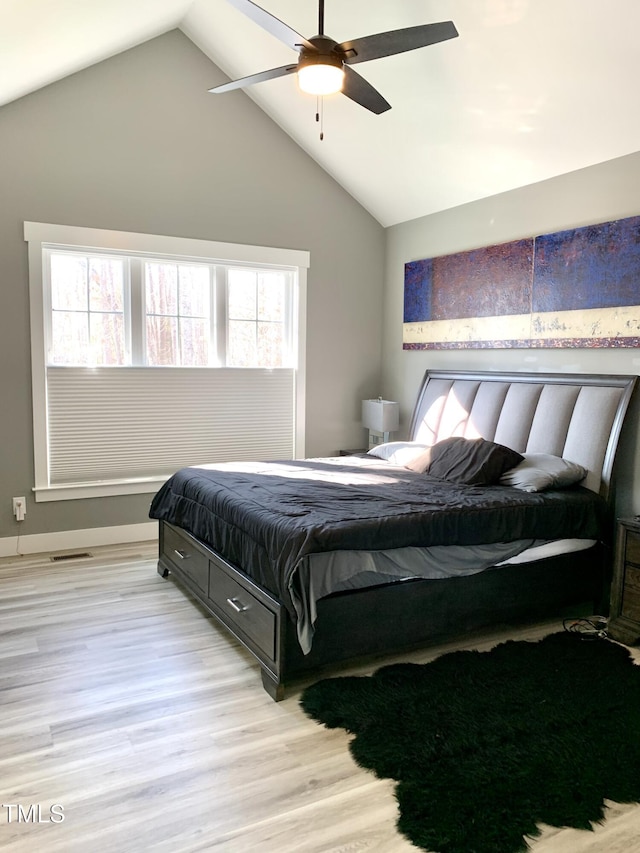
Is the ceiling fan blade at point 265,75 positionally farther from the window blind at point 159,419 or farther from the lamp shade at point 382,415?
the lamp shade at point 382,415

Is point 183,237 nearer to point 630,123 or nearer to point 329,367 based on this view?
point 329,367

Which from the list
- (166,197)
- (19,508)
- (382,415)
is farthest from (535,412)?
(19,508)

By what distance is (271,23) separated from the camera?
100 inches

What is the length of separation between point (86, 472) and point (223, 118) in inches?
112

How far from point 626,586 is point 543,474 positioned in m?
0.70

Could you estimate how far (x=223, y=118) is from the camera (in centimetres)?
481

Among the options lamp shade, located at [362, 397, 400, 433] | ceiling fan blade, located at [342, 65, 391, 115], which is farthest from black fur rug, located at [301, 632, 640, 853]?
ceiling fan blade, located at [342, 65, 391, 115]

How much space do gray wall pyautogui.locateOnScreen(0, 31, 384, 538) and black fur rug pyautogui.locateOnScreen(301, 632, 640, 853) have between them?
9.12 feet

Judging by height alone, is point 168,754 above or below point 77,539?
below

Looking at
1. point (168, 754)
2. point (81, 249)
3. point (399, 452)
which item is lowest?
point (168, 754)

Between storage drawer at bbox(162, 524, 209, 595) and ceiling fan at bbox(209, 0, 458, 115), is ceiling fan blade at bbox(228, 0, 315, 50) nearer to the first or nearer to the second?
ceiling fan at bbox(209, 0, 458, 115)

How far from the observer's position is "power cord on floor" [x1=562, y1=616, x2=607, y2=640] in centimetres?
323

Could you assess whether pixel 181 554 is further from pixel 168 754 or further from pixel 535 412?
pixel 535 412

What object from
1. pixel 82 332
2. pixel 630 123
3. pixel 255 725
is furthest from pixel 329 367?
pixel 255 725
